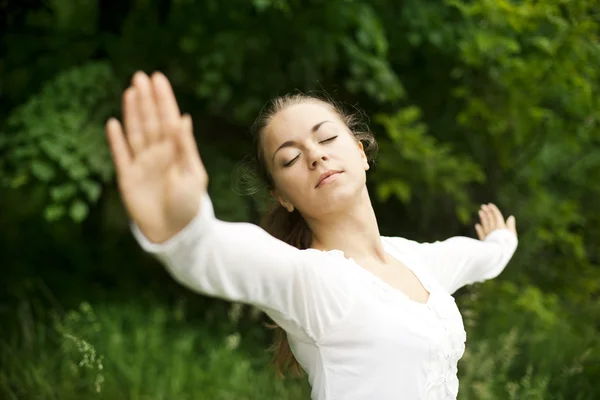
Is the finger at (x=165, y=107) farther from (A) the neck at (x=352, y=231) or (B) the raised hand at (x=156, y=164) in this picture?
(A) the neck at (x=352, y=231)

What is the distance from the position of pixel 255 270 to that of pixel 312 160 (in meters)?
0.39

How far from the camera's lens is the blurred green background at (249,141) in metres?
3.60

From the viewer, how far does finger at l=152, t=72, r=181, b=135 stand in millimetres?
1268

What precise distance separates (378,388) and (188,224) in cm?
60

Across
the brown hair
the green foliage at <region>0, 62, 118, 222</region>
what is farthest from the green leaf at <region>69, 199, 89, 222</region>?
the brown hair

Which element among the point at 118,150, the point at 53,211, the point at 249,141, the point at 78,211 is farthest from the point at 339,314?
the point at 249,141

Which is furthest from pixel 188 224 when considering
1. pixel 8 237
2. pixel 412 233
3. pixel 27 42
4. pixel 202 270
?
pixel 8 237

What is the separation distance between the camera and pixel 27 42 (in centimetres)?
399

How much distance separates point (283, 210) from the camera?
2.04 meters

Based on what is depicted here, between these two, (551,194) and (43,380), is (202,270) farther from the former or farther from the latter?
(551,194)

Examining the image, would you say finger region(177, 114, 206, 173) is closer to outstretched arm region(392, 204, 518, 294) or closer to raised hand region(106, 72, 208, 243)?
raised hand region(106, 72, 208, 243)

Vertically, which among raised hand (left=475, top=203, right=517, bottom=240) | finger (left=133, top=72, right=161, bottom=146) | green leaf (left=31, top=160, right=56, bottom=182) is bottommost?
green leaf (left=31, top=160, right=56, bottom=182)

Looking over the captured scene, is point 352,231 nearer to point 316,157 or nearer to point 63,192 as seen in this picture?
point 316,157

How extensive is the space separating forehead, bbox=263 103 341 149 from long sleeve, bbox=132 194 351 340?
299 millimetres
